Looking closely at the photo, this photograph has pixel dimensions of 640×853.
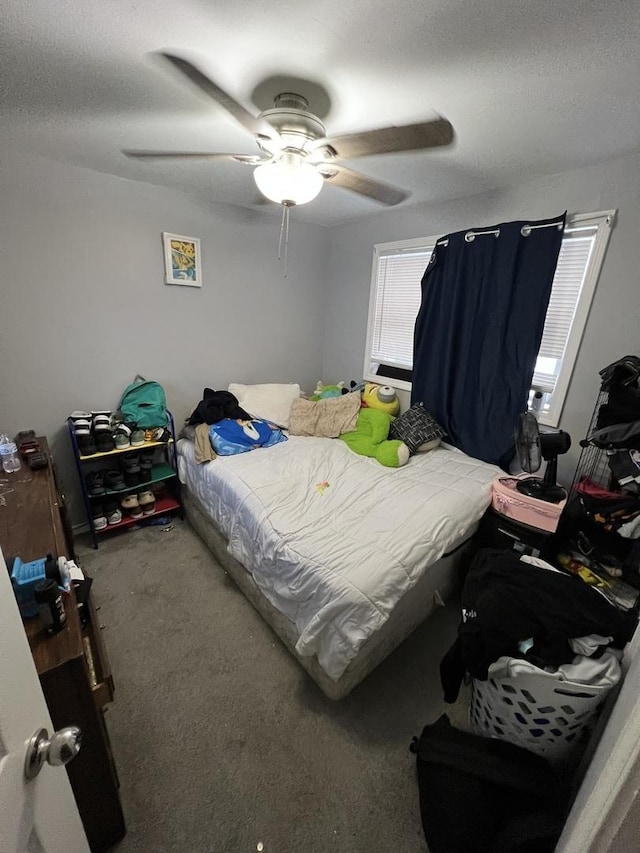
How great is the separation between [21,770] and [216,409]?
7.35 feet

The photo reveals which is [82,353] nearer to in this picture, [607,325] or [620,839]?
[620,839]

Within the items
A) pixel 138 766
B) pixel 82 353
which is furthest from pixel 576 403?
pixel 82 353

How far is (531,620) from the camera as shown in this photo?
106 centimetres

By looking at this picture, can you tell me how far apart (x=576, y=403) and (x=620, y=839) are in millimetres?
2088

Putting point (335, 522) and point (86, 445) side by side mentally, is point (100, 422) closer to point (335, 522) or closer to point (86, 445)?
point (86, 445)

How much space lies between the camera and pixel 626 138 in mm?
1526

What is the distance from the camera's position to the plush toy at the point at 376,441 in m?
2.34

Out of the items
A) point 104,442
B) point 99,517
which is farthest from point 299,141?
point 99,517

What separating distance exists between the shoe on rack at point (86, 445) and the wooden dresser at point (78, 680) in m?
0.82

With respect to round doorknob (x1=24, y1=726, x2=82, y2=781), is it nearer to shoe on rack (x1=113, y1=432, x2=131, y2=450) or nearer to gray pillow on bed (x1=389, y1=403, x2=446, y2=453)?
shoe on rack (x1=113, y1=432, x2=131, y2=450)

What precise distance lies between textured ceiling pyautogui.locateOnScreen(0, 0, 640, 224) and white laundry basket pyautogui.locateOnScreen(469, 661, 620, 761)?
6.12ft

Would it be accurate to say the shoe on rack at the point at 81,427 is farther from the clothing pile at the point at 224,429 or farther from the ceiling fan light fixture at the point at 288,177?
the ceiling fan light fixture at the point at 288,177

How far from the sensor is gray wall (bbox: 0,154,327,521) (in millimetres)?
2012

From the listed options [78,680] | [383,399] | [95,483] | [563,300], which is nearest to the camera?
[78,680]
